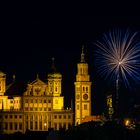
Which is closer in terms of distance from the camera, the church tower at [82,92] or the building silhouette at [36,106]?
the church tower at [82,92]

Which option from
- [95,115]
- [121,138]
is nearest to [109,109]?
[95,115]

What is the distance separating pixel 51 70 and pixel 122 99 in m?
21.9

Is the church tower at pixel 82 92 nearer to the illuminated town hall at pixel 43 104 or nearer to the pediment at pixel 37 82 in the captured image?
the illuminated town hall at pixel 43 104

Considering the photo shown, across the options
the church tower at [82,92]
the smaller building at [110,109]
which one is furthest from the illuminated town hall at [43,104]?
the smaller building at [110,109]

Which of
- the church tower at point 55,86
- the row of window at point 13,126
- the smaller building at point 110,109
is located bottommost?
the row of window at point 13,126

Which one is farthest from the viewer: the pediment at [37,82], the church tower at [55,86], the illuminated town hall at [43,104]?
the church tower at [55,86]

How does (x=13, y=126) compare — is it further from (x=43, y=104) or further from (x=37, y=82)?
(x=37, y=82)

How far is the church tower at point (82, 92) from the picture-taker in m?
125

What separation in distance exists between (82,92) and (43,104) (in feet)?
14.2

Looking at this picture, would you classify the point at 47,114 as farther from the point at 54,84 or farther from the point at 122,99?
the point at 122,99

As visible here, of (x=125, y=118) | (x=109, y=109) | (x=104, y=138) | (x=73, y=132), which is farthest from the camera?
(x=109, y=109)

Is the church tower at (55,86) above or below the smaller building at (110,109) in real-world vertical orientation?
above

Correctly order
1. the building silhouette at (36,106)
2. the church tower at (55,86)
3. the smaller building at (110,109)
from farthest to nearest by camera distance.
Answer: the building silhouette at (36,106), the church tower at (55,86), the smaller building at (110,109)

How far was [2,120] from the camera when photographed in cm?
12681
